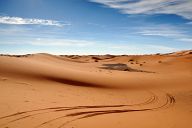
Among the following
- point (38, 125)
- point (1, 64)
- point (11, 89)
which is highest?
point (1, 64)

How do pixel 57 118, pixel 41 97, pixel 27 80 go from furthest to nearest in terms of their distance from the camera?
pixel 27 80 < pixel 41 97 < pixel 57 118

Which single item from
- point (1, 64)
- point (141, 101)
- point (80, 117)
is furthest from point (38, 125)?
point (1, 64)

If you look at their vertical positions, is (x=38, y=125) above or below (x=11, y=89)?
below

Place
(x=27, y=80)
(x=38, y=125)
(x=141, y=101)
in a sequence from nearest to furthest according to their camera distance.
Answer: (x=38, y=125)
(x=141, y=101)
(x=27, y=80)

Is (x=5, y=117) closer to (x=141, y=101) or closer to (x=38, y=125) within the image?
(x=38, y=125)

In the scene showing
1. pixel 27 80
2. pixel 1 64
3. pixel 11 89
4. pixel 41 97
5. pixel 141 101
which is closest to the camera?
pixel 41 97

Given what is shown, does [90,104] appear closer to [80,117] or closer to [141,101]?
[80,117]

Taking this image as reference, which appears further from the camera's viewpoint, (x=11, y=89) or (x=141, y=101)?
(x=141, y=101)

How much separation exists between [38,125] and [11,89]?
3.80 metres

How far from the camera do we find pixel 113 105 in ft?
29.2

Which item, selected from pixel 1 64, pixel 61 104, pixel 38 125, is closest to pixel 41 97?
pixel 61 104

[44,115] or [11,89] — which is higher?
[11,89]

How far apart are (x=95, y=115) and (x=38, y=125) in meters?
2.02

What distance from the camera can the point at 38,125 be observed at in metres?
5.73
